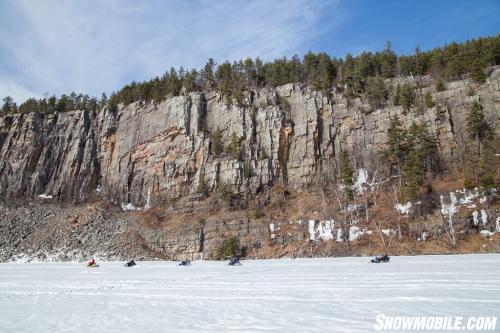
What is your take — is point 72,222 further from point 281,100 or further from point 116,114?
point 281,100

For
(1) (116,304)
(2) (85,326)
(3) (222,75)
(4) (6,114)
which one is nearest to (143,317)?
(2) (85,326)

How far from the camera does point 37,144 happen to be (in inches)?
3393

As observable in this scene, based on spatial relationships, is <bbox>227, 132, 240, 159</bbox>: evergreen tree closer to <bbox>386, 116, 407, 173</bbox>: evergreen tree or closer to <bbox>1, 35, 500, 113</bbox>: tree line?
<bbox>1, 35, 500, 113</bbox>: tree line

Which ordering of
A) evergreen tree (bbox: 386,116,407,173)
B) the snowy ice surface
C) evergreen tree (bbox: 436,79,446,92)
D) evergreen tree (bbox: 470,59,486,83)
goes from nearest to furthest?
evergreen tree (bbox: 386,116,407,173) → evergreen tree (bbox: 470,59,486,83) → evergreen tree (bbox: 436,79,446,92) → the snowy ice surface

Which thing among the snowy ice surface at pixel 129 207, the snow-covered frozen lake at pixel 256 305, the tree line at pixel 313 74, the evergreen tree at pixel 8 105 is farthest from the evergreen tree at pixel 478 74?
the evergreen tree at pixel 8 105

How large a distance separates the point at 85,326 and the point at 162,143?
68.2 meters

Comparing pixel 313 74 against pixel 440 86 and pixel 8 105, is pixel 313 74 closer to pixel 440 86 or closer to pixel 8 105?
pixel 440 86

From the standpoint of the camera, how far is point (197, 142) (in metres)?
73.7

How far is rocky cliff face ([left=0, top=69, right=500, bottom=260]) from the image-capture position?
214ft

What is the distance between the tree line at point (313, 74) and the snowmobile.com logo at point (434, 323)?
211 feet

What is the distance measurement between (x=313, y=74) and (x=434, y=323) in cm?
7402

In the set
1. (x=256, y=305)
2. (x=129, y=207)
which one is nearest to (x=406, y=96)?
(x=129, y=207)

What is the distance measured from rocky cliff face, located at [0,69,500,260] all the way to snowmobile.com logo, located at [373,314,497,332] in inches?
2147

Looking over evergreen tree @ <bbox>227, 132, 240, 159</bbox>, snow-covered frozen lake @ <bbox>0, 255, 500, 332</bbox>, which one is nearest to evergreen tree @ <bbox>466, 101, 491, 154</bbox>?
evergreen tree @ <bbox>227, 132, 240, 159</bbox>
